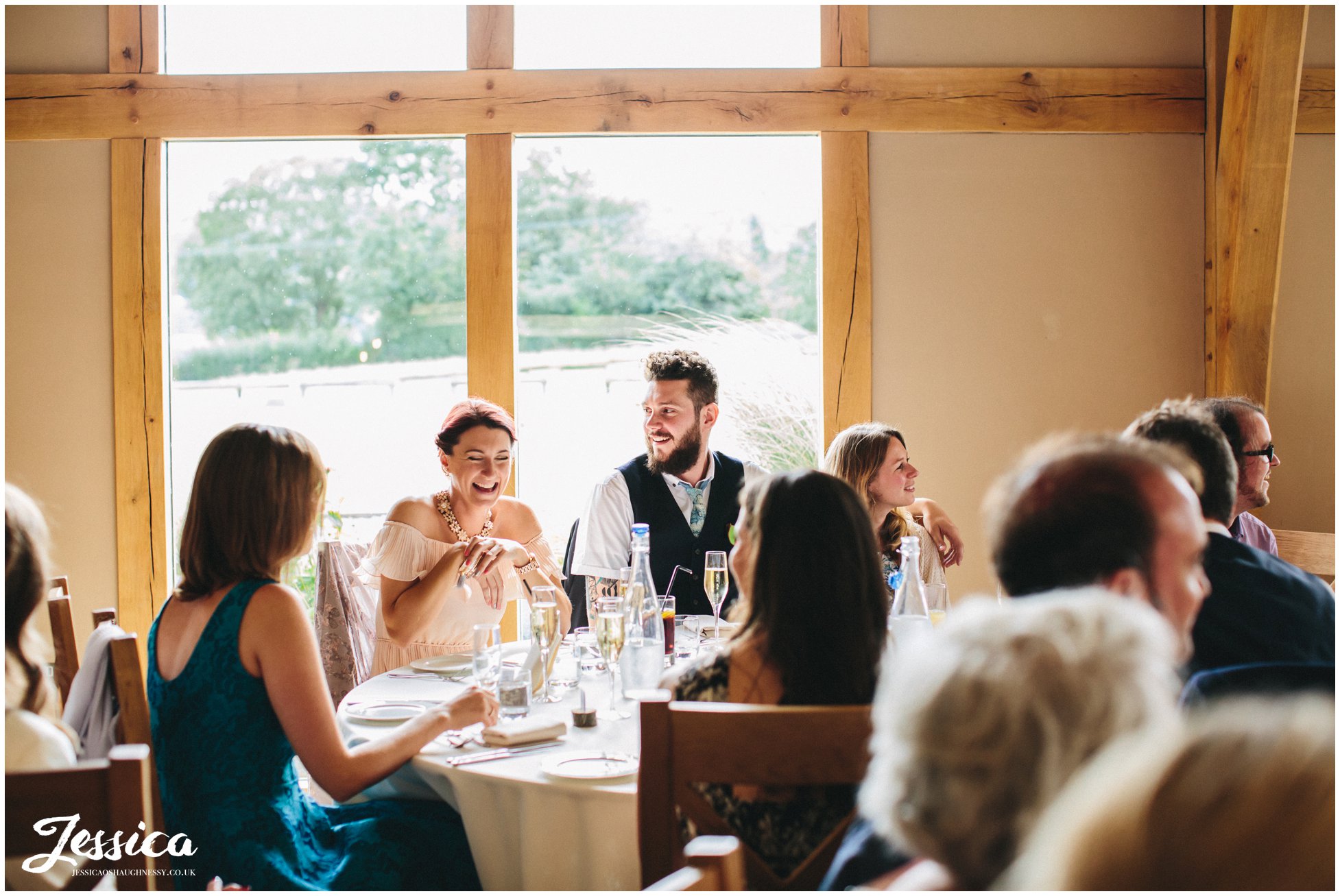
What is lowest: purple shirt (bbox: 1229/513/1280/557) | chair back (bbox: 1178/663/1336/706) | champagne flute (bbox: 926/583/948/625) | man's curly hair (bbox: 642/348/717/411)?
champagne flute (bbox: 926/583/948/625)

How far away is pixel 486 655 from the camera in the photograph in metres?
2.03

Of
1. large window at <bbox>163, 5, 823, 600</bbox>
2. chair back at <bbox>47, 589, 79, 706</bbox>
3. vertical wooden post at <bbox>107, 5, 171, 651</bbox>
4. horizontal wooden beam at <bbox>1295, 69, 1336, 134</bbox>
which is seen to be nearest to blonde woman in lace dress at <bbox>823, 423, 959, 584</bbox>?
large window at <bbox>163, 5, 823, 600</bbox>

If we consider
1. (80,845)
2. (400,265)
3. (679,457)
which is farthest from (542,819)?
(400,265)

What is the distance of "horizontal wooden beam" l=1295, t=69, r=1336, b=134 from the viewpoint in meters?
4.11

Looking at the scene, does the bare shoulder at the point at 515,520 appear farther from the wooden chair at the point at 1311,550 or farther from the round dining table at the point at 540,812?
the wooden chair at the point at 1311,550

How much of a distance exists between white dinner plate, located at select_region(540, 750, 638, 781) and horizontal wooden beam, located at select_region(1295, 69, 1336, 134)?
3.98 m

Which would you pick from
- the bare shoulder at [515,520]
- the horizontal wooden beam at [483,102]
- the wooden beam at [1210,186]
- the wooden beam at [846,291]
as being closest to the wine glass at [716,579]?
the bare shoulder at [515,520]

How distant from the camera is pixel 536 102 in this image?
403 centimetres

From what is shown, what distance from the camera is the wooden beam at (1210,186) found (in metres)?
4.01

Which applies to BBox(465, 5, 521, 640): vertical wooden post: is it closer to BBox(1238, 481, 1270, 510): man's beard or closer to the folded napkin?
the folded napkin

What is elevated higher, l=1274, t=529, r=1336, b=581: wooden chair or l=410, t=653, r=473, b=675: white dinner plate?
l=1274, t=529, r=1336, b=581: wooden chair

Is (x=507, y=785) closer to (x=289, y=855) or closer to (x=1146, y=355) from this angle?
(x=289, y=855)

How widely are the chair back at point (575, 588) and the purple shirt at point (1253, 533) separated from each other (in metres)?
2.10

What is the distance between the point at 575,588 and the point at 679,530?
16.0 inches
